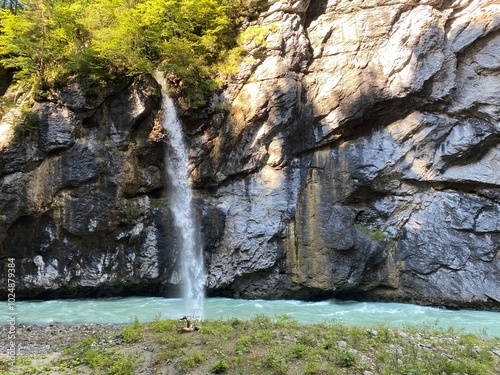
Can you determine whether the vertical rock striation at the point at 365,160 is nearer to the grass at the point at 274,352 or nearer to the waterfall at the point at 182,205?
the waterfall at the point at 182,205

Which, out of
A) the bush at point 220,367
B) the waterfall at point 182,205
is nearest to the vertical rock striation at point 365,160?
the waterfall at point 182,205

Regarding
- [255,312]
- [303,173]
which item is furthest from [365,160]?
[255,312]

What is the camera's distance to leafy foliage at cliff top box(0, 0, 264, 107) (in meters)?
12.5

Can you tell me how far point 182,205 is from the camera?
13461mm

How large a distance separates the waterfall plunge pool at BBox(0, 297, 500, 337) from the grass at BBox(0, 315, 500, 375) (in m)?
2.28

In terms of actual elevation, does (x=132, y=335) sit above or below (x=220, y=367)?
above

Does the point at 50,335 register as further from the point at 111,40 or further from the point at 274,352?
the point at 111,40

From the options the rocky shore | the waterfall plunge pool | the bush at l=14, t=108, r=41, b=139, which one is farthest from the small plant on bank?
the bush at l=14, t=108, r=41, b=139

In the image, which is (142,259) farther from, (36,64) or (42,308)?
(36,64)

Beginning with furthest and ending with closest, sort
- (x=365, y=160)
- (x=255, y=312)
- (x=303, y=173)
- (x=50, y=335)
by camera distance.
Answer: (x=303, y=173), (x=365, y=160), (x=255, y=312), (x=50, y=335)

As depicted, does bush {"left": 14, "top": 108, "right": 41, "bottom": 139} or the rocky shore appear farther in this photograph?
bush {"left": 14, "top": 108, "right": 41, "bottom": 139}

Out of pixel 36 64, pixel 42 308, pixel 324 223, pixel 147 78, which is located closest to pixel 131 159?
pixel 147 78

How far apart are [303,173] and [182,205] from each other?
15.3ft

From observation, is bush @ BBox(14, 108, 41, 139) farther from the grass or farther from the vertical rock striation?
the grass
